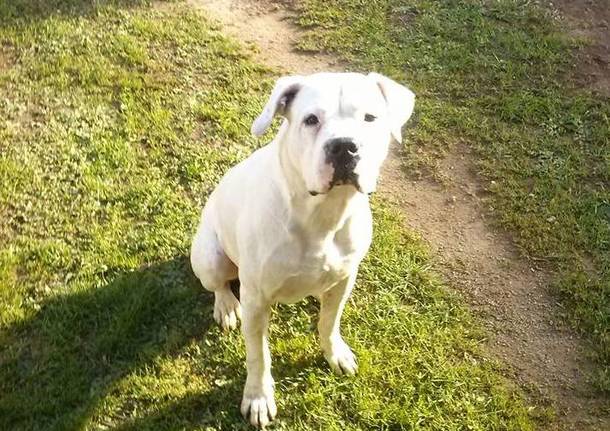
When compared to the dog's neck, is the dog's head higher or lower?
higher

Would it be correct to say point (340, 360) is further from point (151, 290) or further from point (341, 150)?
point (341, 150)

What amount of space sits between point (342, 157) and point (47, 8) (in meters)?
4.70

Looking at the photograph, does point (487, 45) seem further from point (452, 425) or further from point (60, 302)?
point (60, 302)

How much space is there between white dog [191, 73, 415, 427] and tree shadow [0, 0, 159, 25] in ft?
11.5

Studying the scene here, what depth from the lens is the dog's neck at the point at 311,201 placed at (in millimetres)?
3248

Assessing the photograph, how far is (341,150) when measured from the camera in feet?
9.84

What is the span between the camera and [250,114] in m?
5.95

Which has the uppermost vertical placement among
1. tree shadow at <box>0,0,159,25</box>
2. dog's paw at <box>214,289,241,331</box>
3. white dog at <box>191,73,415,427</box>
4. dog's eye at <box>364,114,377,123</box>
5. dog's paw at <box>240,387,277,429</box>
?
dog's eye at <box>364,114,377,123</box>

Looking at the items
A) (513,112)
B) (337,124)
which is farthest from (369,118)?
(513,112)

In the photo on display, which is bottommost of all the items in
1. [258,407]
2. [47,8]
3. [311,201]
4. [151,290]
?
[258,407]

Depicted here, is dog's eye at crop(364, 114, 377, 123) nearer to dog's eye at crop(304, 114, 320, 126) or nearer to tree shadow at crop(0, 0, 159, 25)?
dog's eye at crop(304, 114, 320, 126)

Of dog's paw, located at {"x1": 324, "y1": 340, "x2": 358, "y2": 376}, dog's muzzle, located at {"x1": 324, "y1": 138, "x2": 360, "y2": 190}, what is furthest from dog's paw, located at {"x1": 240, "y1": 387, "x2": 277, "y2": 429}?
dog's muzzle, located at {"x1": 324, "y1": 138, "x2": 360, "y2": 190}

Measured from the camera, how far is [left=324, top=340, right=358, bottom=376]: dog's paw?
426cm

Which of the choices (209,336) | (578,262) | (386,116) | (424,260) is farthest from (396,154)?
(386,116)
